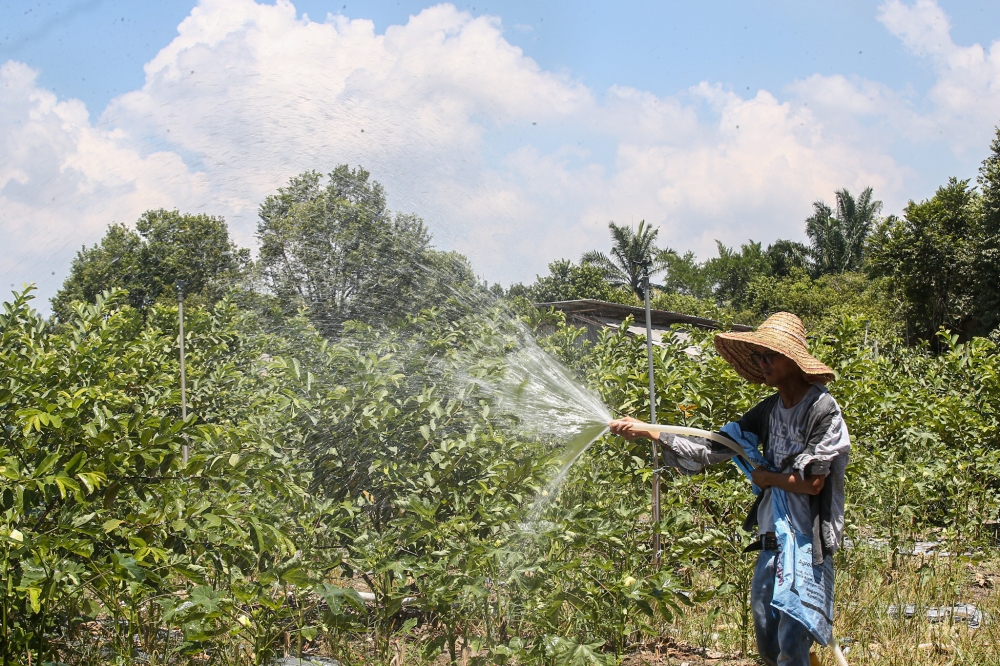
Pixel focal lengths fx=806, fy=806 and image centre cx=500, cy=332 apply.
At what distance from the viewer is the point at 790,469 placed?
2.82m

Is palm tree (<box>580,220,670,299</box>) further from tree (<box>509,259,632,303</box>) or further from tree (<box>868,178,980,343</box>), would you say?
tree (<box>868,178,980,343</box>)

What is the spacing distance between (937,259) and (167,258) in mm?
22214

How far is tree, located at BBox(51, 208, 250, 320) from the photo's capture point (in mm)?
4172

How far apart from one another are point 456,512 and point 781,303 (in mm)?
39159

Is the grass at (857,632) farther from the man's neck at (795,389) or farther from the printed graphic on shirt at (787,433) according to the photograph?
the man's neck at (795,389)

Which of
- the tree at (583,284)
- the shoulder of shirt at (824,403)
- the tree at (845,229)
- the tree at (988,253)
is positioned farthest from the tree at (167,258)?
the tree at (845,229)

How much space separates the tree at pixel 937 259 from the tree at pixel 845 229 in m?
21.3

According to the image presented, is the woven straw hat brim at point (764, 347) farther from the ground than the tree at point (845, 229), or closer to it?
closer to it

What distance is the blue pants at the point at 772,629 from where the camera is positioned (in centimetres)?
266

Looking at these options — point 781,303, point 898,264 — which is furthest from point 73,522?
point 781,303

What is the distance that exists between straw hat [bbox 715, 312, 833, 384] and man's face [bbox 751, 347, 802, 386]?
40mm

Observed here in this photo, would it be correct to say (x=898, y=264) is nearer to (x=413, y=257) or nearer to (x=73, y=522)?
(x=413, y=257)

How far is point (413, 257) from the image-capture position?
12.3 feet

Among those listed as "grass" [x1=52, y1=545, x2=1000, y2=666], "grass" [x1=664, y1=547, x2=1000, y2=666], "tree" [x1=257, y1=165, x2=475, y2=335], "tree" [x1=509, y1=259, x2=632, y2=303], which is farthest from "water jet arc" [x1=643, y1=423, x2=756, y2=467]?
"tree" [x1=509, y1=259, x2=632, y2=303]
